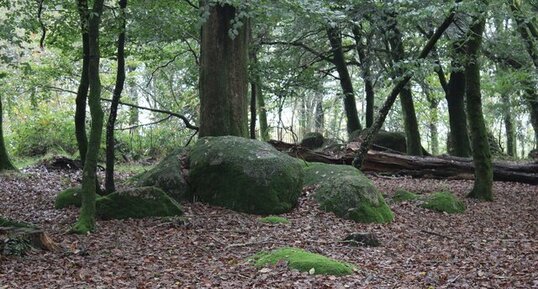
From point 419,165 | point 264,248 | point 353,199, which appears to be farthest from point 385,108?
point 264,248

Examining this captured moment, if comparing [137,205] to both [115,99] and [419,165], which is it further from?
[419,165]

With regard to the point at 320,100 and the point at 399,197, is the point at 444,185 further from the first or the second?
the point at 320,100

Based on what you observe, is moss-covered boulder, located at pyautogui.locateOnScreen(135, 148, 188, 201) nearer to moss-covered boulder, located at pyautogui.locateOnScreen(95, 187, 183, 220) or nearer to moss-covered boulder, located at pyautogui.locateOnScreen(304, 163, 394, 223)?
moss-covered boulder, located at pyautogui.locateOnScreen(95, 187, 183, 220)

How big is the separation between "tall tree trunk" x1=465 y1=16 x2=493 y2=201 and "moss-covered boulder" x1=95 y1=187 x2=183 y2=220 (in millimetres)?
7087

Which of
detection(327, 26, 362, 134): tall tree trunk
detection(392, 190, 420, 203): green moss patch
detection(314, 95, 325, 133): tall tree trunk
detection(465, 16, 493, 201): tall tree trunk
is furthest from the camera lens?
detection(314, 95, 325, 133): tall tree trunk

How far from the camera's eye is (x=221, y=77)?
1197 centimetres

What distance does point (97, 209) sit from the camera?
9.23 meters

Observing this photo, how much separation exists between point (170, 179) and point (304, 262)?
15.6ft

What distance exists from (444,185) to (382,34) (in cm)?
463

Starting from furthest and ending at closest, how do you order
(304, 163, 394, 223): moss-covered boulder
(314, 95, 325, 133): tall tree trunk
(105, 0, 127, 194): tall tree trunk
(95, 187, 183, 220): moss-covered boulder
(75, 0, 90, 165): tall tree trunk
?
(314, 95, 325, 133): tall tree trunk < (304, 163, 394, 223): moss-covered boulder < (105, 0, 127, 194): tall tree trunk < (75, 0, 90, 165): tall tree trunk < (95, 187, 183, 220): moss-covered boulder

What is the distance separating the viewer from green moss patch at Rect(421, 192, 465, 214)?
37.1ft

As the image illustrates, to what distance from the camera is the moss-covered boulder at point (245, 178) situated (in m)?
10.1

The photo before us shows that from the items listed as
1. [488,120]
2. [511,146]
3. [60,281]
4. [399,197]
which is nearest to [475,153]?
[399,197]

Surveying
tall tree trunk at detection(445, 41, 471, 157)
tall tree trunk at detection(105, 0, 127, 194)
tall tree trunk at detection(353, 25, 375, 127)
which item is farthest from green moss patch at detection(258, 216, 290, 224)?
tall tree trunk at detection(445, 41, 471, 157)
